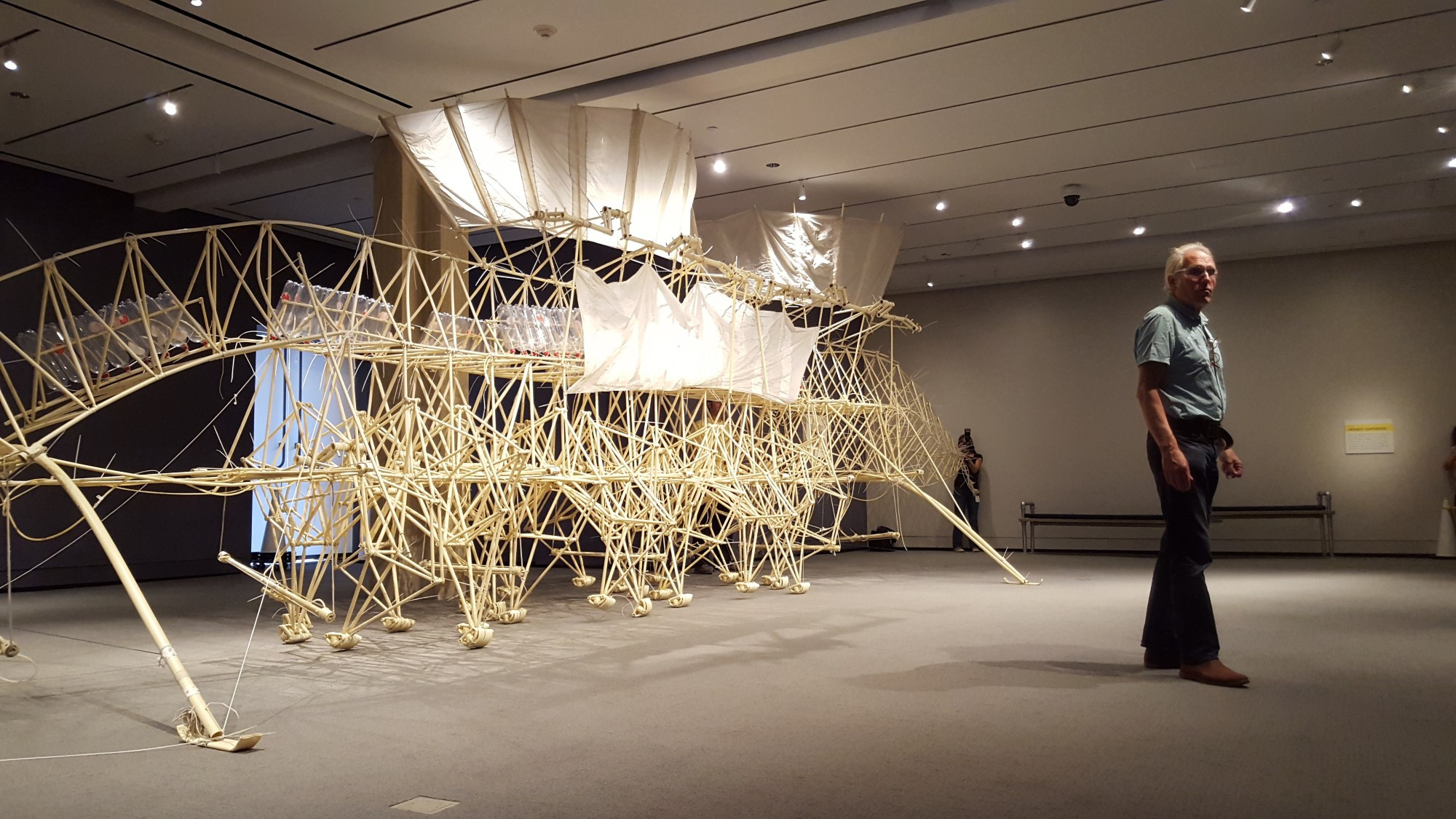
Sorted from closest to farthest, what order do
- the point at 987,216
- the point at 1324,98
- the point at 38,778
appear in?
the point at 38,778 < the point at 1324,98 < the point at 987,216

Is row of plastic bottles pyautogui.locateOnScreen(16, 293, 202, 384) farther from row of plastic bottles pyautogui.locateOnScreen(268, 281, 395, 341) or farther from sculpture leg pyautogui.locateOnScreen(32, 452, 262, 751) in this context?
sculpture leg pyautogui.locateOnScreen(32, 452, 262, 751)

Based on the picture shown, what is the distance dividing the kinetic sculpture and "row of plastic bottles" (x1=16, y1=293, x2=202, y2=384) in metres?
0.01

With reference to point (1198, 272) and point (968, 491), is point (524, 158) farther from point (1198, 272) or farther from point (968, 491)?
point (968, 491)

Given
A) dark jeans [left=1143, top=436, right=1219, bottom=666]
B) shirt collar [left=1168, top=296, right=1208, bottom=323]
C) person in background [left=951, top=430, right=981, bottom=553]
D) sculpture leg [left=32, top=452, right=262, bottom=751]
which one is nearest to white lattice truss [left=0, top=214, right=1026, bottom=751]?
sculpture leg [left=32, top=452, right=262, bottom=751]

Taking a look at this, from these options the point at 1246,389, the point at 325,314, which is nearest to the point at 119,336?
the point at 325,314

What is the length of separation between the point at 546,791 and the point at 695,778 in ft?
1.22

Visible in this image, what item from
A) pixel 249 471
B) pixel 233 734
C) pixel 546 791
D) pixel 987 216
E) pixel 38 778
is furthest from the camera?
pixel 987 216

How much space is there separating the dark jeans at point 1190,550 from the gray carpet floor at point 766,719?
0.60 ft

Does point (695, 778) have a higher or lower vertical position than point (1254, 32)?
lower

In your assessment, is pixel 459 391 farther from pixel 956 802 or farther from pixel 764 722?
pixel 956 802

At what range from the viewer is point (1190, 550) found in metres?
3.53

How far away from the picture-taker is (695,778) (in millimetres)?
2504

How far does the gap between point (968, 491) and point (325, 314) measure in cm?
1034

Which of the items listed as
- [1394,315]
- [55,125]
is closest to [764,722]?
[55,125]
